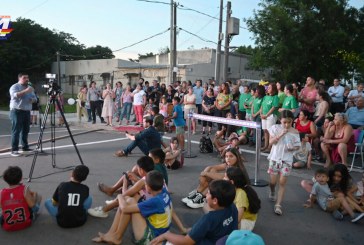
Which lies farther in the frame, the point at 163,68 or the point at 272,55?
the point at 163,68

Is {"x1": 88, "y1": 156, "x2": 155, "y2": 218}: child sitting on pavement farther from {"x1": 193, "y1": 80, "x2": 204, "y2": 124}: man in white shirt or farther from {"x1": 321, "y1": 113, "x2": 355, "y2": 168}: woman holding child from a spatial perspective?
{"x1": 193, "y1": 80, "x2": 204, "y2": 124}: man in white shirt

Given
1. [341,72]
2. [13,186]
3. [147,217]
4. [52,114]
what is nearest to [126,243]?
[147,217]

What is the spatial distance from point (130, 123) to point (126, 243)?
420 inches

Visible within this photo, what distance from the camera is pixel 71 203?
4.57 metres

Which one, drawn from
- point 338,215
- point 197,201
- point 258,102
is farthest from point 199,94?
point 338,215

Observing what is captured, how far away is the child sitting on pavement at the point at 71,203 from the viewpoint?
179 inches

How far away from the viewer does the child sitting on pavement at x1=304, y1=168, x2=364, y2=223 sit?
5371 mm

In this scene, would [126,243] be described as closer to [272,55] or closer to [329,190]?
[329,190]

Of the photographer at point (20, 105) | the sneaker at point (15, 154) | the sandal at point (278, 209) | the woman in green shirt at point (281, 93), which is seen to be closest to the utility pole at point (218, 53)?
the woman in green shirt at point (281, 93)

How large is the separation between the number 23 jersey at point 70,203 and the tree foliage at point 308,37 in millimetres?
18345

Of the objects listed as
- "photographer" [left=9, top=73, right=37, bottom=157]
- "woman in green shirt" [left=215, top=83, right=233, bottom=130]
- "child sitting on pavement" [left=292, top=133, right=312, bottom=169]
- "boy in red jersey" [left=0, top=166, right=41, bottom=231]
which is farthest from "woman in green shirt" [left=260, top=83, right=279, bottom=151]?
"boy in red jersey" [left=0, top=166, right=41, bottom=231]

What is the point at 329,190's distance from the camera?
5.63 metres

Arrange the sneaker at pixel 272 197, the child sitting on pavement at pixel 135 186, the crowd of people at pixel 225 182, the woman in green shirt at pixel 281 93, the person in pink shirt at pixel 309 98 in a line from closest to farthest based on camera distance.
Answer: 1. the crowd of people at pixel 225 182
2. the child sitting on pavement at pixel 135 186
3. the sneaker at pixel 272 197
4. the person in pink shirt at pixel 309 98
5. the woman in green shirt at pixel 281 93

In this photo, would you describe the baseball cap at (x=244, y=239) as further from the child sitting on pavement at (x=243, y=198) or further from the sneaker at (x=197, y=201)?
the sneaker at (x=197, y=201)
